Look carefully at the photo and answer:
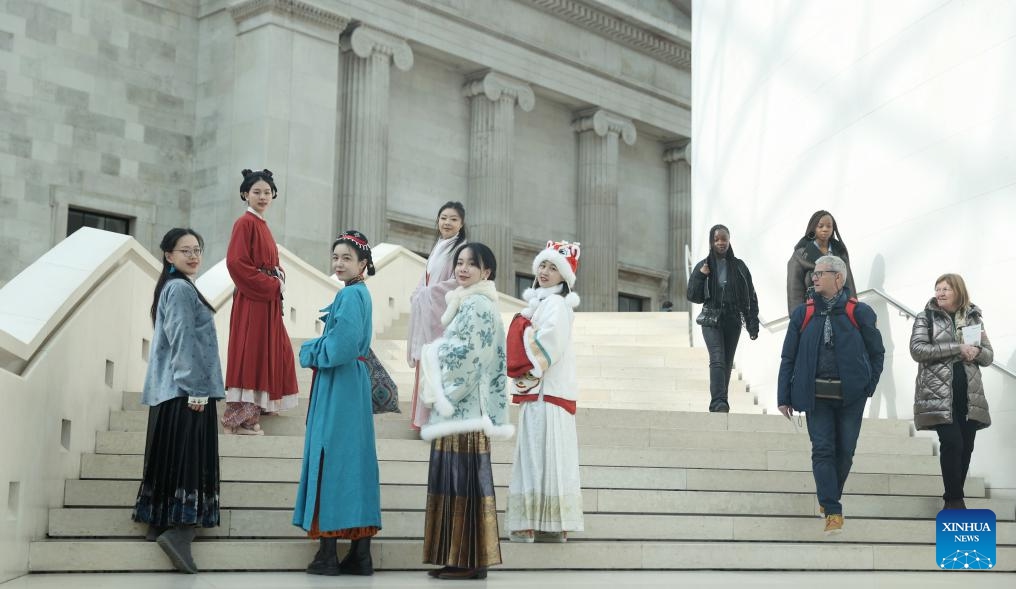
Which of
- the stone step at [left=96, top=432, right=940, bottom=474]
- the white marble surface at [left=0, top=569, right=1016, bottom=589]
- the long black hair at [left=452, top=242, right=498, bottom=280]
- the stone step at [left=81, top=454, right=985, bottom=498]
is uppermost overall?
the long black hair at [left=452, top=242, right=498, bottom=280]

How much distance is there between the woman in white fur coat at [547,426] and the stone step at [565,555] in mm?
199

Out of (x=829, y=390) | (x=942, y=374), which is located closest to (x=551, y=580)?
(x=829, y=390)

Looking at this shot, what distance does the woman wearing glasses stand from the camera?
653 centimetres

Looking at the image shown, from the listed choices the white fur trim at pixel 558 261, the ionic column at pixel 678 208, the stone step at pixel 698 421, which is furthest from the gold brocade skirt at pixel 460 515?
the ionic column at pixel 678 208

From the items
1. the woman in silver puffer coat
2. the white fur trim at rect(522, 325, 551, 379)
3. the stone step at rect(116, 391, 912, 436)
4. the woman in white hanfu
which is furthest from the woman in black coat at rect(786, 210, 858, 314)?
the white fur trim at rect(522, 325, 551, 379)

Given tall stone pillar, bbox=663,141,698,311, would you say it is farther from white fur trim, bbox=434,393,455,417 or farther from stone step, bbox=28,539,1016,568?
white fur trim, bbox=434,393,455,417

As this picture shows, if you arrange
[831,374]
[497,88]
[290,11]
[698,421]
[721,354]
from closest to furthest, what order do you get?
[831,374]
[698,421]
[721,354]
[290,11]
[497,88]

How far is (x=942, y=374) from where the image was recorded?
8523 millimetres

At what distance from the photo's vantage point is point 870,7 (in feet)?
39.1

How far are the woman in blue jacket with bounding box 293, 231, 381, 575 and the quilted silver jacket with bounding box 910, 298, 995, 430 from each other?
4168 mm

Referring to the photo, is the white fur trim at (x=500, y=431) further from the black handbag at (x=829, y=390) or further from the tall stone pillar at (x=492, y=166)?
the tall stone pillar at (x=492, y=166)

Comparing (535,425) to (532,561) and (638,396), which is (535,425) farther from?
(638,396)

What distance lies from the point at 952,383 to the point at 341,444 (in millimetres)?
4531

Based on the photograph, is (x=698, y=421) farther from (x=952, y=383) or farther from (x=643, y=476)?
(x=952, y=383)
